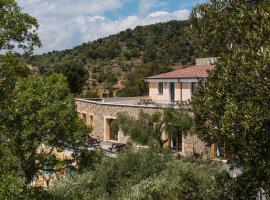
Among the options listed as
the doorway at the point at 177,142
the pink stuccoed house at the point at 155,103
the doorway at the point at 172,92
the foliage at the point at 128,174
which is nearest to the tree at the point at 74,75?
the pink stuccoed house at the point at 155,103

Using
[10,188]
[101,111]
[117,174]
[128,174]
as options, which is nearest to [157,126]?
[128,174]

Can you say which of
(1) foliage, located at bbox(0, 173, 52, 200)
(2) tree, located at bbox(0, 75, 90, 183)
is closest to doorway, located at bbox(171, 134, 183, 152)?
(2) tree, located at bbox(0, 75, 90, 183)

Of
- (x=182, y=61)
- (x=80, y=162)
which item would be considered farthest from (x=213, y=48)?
(x=182, y=61)

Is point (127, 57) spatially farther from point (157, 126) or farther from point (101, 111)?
point (157, 126)

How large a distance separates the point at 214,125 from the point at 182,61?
72.6 meters

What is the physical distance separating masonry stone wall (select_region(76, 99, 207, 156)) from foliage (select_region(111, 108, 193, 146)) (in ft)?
4.66

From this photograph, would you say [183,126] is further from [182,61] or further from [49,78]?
[182,61]

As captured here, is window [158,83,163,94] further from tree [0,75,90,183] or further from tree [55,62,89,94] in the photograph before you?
tree [0,75,90,183]

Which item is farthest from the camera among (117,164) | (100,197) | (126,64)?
(126,64)

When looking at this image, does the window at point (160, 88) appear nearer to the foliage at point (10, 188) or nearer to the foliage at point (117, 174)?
the foliage at point (117, 174)

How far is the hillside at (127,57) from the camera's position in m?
67.7

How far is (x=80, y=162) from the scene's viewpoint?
18016mm

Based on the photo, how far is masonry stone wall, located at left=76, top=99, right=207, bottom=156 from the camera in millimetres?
35312

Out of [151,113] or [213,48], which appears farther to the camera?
[151,113]
